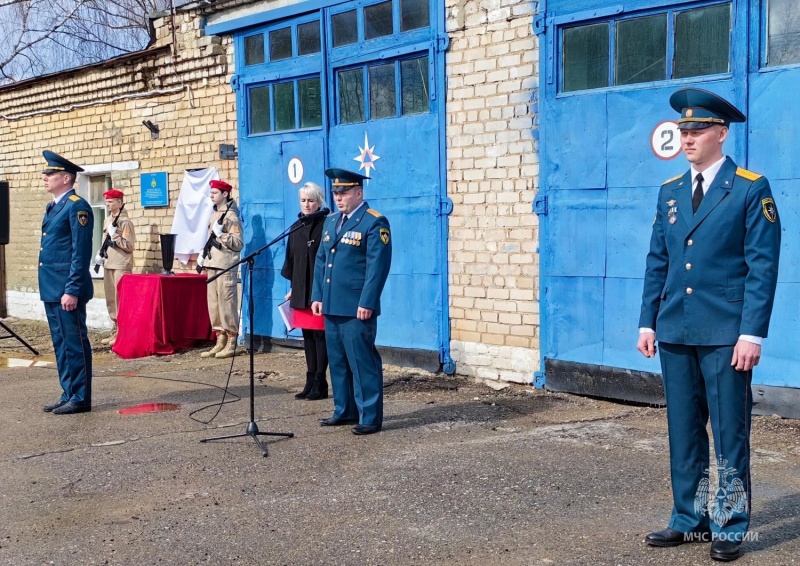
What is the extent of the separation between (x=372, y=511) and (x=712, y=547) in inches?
64.6

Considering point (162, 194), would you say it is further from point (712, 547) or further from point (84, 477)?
point (712, 547)

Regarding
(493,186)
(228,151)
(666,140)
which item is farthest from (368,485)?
(228,151)

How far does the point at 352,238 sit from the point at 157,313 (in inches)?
190

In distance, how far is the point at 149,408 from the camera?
26.1 ft

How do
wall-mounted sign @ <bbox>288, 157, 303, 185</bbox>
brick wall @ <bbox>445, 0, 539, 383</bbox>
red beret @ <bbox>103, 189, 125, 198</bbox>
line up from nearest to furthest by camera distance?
brick wall @ <bbox>445, 0, 539, 383</bbox> < wall-mounted sign @ <bbox>288, 157, 303, 185</bbox> < red beret @ <bbox>103, 189, 125, 198</bbox>

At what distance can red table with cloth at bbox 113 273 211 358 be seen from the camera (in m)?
10.9

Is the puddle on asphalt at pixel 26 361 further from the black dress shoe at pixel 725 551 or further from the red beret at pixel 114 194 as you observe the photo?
the black dress shoe at pixel 725 551

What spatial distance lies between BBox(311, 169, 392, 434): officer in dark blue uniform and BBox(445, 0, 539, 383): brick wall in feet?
6.17

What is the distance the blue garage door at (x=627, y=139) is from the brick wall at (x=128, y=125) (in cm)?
457

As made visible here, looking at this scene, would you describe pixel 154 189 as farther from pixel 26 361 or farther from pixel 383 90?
pixel 383 90

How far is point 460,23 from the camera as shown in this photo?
8672 mm

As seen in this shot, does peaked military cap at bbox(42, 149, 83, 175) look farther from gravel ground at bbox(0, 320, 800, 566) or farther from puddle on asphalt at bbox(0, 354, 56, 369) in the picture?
puddle on asphalt at bbox(0, 354, 56, 369)

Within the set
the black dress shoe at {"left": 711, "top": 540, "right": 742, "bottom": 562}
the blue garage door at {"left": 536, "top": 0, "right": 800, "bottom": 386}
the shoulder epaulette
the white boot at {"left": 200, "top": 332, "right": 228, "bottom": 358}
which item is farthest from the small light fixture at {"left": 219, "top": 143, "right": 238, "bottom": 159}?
the black dress shoe at {"left": 711, "top": 540, "right": 742, "bottom": 562}

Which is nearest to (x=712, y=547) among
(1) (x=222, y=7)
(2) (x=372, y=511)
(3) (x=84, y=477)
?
(2) (x=372, y=511)
